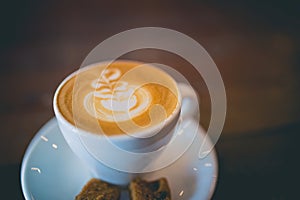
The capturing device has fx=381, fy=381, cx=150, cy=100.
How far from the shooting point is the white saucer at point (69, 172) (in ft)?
2.29

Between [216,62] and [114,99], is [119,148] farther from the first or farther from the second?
[216,62]

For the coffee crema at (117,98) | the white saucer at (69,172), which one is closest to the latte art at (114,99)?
the coffee crema at (117,98)

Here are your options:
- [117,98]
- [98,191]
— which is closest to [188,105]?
[117,98]

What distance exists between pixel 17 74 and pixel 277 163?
2.47 ft

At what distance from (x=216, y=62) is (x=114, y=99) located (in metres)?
0.47

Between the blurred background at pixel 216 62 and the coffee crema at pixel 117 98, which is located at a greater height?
the coffee crema at pixel 117 98

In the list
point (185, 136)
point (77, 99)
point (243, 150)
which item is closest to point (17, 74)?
point (77, 99)

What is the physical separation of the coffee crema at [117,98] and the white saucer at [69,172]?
11cm

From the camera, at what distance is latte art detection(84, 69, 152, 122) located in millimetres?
732

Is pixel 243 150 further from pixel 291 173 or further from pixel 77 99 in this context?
pixel 77 99

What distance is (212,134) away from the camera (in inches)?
34.5

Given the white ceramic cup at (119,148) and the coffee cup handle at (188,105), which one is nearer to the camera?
the white ceramic cup at (119,148)

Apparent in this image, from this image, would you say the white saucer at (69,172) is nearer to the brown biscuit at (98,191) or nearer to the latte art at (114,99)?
the brown biscuit at (98,191)

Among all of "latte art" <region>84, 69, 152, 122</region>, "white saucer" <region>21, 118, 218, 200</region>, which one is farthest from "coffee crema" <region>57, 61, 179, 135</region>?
"white saucer" <region>21, 118, 218, 200</region>
